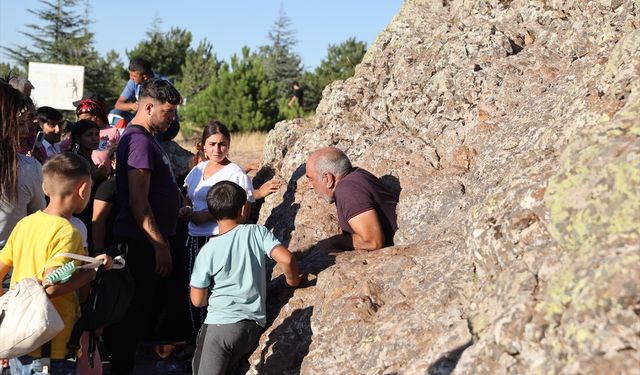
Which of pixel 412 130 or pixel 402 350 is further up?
pixel 412 130

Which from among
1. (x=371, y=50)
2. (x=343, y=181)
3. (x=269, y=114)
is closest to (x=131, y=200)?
(x=343, y=181)

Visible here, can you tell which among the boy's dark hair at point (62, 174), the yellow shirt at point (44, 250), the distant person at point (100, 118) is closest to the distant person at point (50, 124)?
the distant person at point (100, 118)

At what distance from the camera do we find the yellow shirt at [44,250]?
13.1 ft

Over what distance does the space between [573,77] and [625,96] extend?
1.60 metres

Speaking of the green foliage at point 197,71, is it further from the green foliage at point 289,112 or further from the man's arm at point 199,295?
the man's arm at point 199,295

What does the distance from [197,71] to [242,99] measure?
17717 millimetres

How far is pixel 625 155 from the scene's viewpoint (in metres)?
2.96

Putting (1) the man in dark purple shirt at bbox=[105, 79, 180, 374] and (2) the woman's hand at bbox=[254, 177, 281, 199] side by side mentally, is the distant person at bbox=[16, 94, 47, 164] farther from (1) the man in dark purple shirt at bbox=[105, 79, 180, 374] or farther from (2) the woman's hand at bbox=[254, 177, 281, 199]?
(2) the woman's hand at bbox=[254, 177, 281, 199]

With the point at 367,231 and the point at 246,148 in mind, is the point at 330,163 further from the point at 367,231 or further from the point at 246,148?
the point at 246,148

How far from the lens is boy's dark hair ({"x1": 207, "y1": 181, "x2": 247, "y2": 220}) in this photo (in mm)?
4926

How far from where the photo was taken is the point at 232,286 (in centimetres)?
482

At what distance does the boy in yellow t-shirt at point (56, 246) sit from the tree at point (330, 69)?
28.5 metres

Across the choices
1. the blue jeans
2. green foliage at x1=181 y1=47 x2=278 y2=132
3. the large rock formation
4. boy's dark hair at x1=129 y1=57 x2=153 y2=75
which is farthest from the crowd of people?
green foliage at x1=181 y1=47 x2=278 y2=132

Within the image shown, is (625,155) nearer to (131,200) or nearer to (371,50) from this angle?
(131,200)
